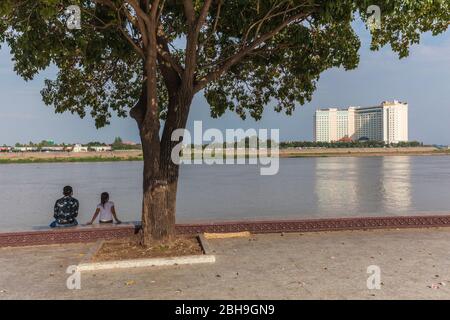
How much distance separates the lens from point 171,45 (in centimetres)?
1029

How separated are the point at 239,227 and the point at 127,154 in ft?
401

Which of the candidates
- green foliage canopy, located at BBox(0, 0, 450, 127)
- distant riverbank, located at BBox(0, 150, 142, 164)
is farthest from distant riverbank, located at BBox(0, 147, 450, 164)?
green foliage canopy, located at BBox(0, 0, 450, 127)

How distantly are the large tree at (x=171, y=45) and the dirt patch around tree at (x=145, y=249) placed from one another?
22 cm

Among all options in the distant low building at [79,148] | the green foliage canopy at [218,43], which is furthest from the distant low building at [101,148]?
the green foliage canopy at [218,43]

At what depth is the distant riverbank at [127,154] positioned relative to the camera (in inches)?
4587

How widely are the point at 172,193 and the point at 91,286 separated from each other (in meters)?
2.59

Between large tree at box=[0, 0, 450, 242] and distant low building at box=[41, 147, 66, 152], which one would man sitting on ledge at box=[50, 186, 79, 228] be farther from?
distant low building at box=[41, 147, 66, 152]

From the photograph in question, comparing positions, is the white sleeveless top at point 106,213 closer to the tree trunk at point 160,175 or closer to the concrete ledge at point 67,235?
the concrete ledge at point 67,235

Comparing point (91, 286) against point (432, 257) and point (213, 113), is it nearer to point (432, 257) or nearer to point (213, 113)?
point (432, 257)

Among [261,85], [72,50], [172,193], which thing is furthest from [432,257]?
[72,50]

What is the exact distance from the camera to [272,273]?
20.5ft

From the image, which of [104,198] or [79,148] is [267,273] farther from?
[79,148]

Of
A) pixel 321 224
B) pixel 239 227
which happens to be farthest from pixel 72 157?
pixel 321 224
